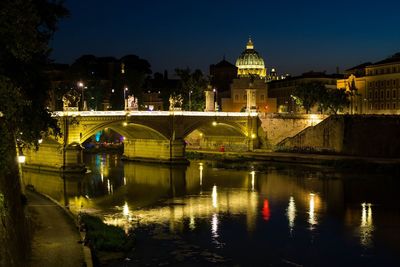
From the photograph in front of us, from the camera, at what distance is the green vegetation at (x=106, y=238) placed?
21.7 meters

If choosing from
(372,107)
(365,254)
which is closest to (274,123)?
(372,107)

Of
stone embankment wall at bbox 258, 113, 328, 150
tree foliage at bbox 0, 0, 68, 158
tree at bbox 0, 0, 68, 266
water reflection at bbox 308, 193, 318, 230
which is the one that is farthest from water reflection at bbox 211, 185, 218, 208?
stone embankment wall at bbox 258, 113, 328, 150

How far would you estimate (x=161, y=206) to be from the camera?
112ft

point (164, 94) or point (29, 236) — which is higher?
point (164, 94)

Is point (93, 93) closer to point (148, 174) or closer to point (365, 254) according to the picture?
point (148, 174)

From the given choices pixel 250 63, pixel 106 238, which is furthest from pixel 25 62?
pixel 250 63

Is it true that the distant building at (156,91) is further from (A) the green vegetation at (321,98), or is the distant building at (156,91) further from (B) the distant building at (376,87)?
(B) the distant building at (376,87)

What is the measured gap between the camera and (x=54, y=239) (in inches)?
761

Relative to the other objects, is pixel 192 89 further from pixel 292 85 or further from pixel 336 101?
pixel 292 85

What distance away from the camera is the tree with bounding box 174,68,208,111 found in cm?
7581

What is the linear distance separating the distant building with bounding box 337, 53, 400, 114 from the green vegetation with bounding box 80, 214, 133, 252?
189ft

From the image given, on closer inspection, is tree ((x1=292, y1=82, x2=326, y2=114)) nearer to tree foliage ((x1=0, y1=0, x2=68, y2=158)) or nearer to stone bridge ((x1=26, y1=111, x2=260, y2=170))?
stone bridge ((x1=26, y1=111, x2=260, y2=170))

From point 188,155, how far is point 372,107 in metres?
29.8

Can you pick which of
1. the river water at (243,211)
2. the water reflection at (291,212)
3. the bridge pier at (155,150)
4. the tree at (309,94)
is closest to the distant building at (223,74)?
the tree at (309,94)
